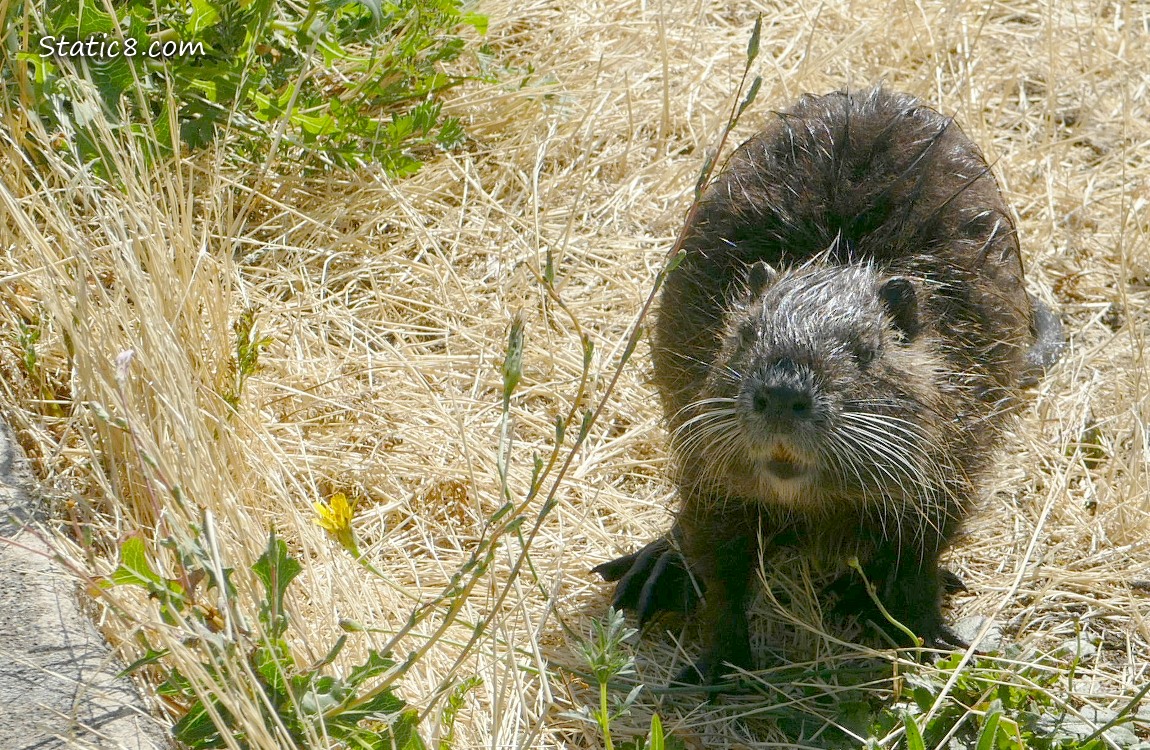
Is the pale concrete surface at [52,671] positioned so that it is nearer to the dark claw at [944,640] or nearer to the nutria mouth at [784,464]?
the nutria mouth at [784,464]

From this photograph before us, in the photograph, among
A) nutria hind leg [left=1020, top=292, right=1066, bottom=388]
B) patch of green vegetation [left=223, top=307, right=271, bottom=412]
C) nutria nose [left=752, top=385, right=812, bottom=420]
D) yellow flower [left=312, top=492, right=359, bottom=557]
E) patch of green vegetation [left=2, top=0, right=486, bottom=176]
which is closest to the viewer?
yellow flower [left=312, top=492, right=359, bottom=557]

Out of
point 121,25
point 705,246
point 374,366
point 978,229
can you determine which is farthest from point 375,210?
point 978,229

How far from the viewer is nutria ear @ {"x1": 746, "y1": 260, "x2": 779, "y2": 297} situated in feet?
10.5

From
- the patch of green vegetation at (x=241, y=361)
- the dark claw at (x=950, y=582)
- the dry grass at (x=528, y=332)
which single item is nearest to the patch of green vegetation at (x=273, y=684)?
the dry grass at (x=528, y=332)

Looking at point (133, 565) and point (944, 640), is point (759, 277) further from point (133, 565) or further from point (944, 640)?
point (133, 565)

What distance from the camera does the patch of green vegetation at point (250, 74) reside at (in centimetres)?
379

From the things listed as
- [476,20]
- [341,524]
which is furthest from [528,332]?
[341,524]

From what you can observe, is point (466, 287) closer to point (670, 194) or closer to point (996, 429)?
point (670, 194)

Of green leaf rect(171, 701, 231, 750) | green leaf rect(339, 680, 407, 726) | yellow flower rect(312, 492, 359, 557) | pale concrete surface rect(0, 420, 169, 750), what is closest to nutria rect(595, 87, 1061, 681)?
yellow flower rect(312, 492, 359, 557)

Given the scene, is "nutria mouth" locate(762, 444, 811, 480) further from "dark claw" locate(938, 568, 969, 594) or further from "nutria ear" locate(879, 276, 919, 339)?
"dark claw" locate(938, 568, 969, 594)

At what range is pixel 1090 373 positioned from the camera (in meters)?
4.41

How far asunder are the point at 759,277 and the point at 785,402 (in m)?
0.48

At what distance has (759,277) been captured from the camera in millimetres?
3221

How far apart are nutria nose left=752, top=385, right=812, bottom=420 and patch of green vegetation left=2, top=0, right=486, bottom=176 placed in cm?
175
